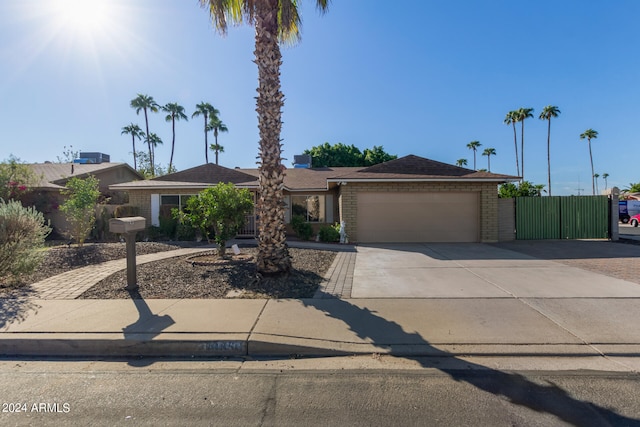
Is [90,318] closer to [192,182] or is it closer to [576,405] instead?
[576,405]

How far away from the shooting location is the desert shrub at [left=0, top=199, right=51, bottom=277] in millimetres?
6930

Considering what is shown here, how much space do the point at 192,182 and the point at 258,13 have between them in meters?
11.2

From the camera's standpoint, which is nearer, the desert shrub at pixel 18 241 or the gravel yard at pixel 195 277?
the gravel yard at pixel 195 277

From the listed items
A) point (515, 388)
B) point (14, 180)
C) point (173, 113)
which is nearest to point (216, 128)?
point (173, 113)

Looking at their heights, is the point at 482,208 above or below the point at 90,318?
above

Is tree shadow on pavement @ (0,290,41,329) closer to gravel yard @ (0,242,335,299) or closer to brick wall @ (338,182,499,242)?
gravel yard @ (0,242,335,299)

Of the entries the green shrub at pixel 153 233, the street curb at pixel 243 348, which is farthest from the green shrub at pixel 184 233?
the street curb at pixel 243 348

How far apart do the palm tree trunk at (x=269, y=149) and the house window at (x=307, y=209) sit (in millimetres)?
9701

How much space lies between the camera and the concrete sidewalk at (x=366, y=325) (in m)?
4.08

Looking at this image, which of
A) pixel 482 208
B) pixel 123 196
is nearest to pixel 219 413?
pixel 482 208

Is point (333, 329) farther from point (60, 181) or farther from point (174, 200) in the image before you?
point (60, 181)

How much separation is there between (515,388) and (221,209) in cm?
771

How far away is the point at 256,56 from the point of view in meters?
7.33

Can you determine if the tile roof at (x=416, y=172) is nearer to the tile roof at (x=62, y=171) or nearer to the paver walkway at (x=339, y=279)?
the paver walkway at (x=339, y=279)
